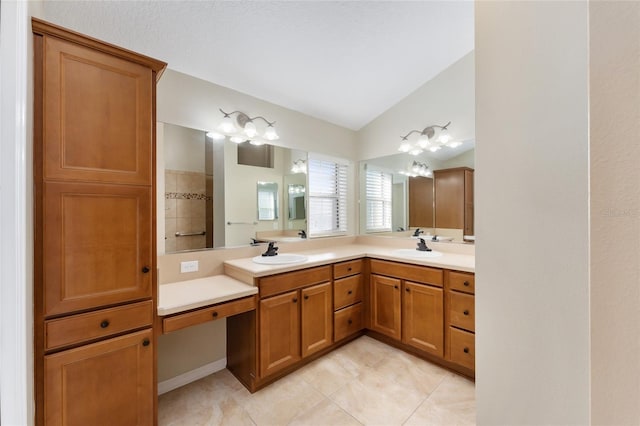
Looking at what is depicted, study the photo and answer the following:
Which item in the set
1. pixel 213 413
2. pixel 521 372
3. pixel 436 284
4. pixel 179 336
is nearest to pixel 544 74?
pixel 521 372

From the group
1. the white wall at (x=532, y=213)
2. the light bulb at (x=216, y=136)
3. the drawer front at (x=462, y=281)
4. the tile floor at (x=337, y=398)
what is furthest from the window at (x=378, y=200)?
the white wall at (x=532, y=213)

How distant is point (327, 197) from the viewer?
314 cm

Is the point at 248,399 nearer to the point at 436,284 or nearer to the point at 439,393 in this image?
the point at 439,393

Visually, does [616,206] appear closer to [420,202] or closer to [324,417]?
[324,417]

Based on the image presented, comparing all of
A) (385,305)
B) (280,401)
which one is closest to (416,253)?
(385,305)

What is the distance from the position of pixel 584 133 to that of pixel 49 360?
206cm

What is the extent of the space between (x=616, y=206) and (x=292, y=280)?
1.87m

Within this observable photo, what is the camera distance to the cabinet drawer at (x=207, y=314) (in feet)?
4.90

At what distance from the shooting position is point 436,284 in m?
2.12

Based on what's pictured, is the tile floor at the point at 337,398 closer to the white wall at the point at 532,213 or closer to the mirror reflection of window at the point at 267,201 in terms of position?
the white wall at the point at 532,213

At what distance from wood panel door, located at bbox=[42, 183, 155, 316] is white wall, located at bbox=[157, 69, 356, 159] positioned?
0.89 meters

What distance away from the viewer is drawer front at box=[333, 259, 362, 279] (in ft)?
7.79

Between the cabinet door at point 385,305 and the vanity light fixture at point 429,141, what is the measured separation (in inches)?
56.7

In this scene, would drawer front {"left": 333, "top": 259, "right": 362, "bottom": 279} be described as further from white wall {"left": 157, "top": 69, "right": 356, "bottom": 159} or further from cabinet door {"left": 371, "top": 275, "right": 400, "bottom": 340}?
white wall {"left": 157, "top": 69, "right": 356, "bottom": 159}
